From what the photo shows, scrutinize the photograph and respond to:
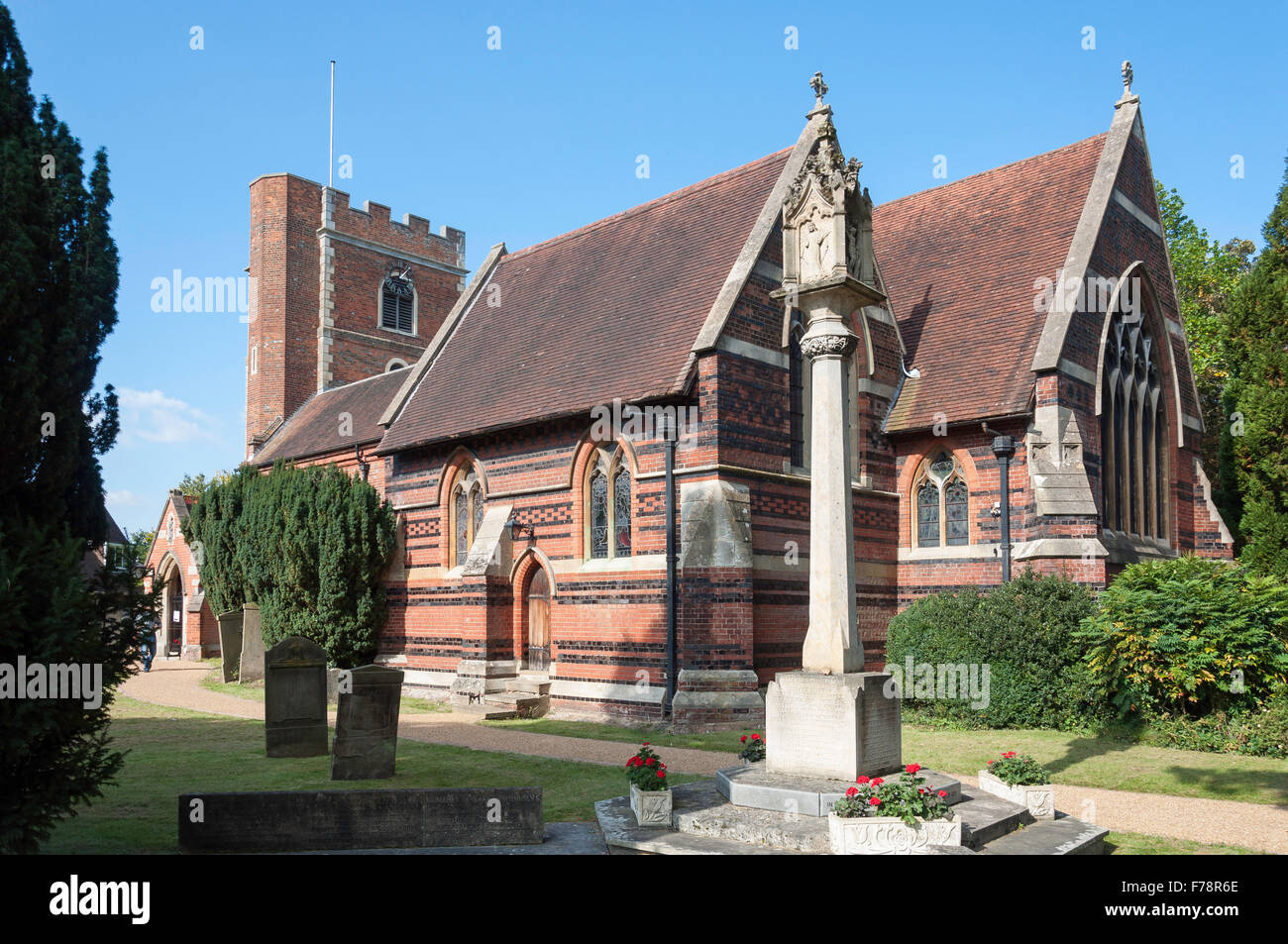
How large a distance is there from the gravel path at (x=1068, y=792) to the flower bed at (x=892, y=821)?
3330 mm

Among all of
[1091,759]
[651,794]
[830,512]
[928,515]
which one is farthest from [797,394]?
[651,794]

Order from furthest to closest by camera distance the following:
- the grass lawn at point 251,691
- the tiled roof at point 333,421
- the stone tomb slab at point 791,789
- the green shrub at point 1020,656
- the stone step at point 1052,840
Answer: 1. the tiled roof at point 333,421
2. the grass lawn at point 251,691
3. the green shrub at point 1020,656
4. the stone tomb slab at point 791,789
5. the stone step at point 1052,840

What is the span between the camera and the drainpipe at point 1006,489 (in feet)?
58.1

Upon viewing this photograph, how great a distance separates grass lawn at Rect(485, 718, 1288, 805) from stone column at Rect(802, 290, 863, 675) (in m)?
4.39

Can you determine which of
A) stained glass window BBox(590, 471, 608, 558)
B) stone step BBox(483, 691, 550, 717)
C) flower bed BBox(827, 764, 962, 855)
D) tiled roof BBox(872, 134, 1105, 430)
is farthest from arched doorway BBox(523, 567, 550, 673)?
flower bed BBox(827, 764, 962, 855)

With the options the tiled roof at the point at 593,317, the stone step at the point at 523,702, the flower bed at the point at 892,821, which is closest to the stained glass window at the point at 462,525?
the tiled roof at the point at 593,317

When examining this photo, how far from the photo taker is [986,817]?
852 cm

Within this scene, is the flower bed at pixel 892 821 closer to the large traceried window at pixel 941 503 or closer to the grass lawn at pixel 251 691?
the large traceried window at pixel 941 503

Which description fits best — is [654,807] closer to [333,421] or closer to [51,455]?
[51,455]

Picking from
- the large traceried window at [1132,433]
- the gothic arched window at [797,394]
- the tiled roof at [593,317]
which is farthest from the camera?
the large traceried window at [1132,433]

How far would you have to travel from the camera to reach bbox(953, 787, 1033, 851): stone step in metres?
8.09

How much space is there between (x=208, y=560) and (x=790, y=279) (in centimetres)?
2212

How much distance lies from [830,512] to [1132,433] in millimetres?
14563
